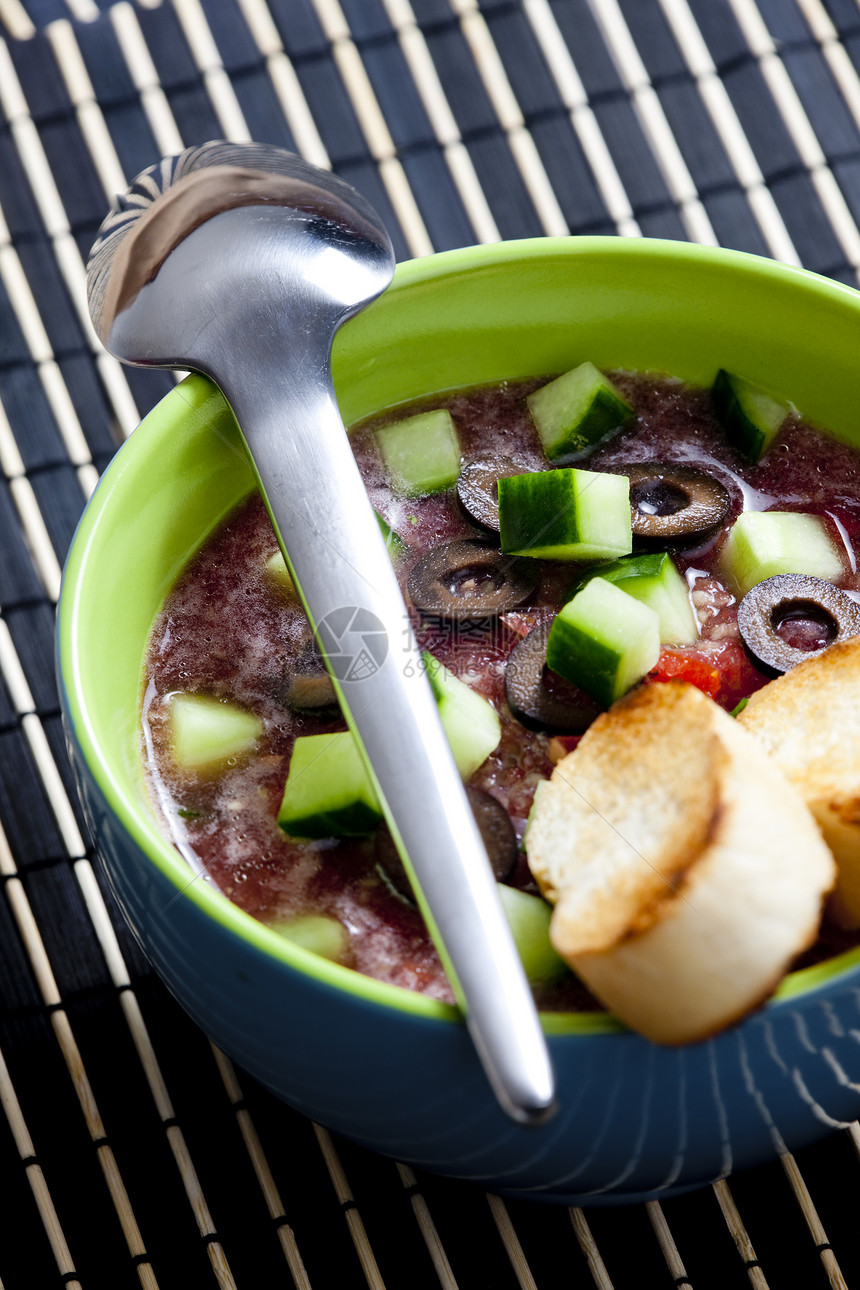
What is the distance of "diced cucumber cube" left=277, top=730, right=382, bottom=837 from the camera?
1193mm

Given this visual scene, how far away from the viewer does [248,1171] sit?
1.45 meters

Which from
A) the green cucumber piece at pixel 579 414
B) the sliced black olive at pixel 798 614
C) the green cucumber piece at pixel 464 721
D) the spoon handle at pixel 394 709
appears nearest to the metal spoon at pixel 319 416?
the spoon handle at pixel 394 709

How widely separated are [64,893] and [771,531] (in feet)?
→ 3.38

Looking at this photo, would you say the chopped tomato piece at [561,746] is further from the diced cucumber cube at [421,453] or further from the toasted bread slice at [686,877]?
the diced cucumber cube at [421,453]

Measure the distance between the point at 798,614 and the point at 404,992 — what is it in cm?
67

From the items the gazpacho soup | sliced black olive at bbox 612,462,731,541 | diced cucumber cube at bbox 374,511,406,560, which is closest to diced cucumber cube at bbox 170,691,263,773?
the gazpacho soup

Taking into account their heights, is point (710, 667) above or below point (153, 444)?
below

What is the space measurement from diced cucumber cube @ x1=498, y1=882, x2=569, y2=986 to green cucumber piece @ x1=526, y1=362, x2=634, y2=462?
65 centimetres

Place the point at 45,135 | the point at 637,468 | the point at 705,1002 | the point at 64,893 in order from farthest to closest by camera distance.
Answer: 1. the point at 45,135
2. the point at 64,893
3. the point at 637,468
4. the point at 705,1002

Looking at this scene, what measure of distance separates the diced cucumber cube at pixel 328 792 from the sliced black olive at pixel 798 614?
47cm

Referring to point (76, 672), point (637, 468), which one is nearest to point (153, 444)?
point (76, 672)

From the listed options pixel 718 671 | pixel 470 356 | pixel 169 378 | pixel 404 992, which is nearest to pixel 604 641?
pixel 718 671

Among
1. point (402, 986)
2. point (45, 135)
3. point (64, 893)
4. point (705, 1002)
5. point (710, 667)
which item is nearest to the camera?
point (705, 1002)

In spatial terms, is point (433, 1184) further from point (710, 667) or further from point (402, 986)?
point (710, 667)
